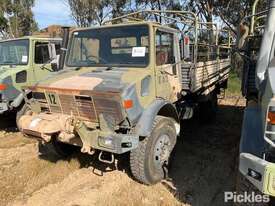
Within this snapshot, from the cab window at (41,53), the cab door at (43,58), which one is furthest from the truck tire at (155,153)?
the cab window at (41,53)

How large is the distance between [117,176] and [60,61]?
6.91ft

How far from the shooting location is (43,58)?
309 inches

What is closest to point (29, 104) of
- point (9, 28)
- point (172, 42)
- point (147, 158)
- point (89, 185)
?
point (89, 185)

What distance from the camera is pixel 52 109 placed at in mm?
4773

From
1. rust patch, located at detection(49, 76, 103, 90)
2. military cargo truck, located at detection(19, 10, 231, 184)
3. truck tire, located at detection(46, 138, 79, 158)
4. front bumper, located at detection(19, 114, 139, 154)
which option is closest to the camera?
front bumper, located at detection(19, 114, 139, 154)

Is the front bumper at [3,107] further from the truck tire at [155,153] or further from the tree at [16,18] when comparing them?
the tree at [16,18]

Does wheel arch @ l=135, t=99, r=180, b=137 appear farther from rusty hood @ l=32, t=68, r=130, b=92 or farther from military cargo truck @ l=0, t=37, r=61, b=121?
military cargo truck @ l=0, t=37, r=61, b=121

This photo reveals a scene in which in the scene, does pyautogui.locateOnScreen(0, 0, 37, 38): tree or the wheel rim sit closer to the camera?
the wheel rim

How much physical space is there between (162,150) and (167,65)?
1.30 metres

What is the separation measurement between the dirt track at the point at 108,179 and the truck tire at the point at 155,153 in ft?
0.60

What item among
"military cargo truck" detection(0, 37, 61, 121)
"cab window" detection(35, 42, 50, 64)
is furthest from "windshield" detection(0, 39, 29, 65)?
"cab window" detection(35, 42, 50, 64)

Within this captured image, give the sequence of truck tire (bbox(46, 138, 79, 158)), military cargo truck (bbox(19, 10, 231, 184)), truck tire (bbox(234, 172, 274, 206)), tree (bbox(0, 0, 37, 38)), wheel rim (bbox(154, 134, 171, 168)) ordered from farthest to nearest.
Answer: tree (bbox(0, 0, 37, 38))
truck tire (bbox(46, 138, 79, 158))
wheel rim (bbox(154, 134, 171, 168))
military cargo truck (bbox(19, 10, 231, 184))
truck tire (bbox(234, 172, 274, 206))

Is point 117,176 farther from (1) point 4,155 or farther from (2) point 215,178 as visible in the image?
(1) point 4,155

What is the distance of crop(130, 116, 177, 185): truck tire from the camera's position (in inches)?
176
